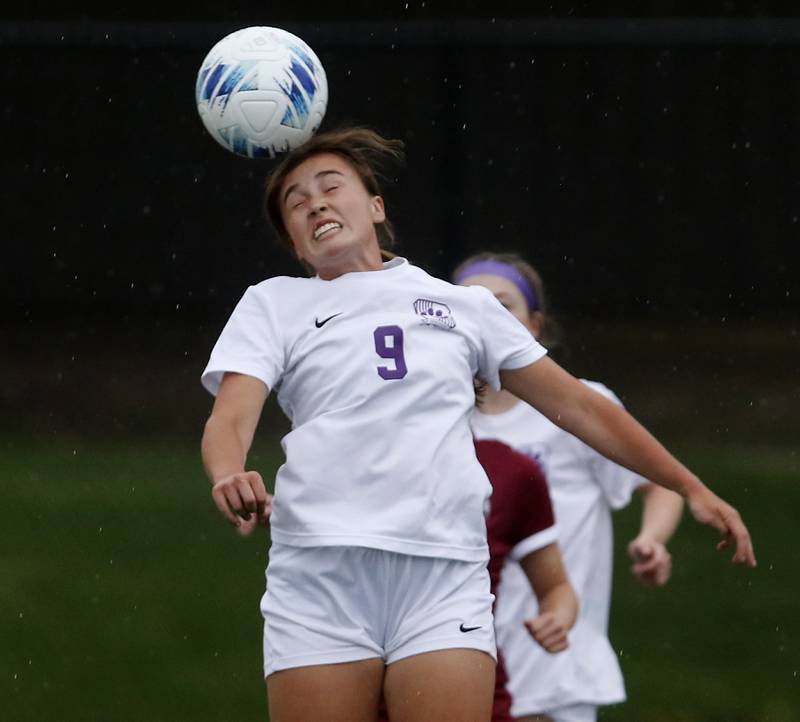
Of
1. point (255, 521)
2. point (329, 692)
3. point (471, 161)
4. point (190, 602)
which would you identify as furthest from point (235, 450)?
point (471, 161)

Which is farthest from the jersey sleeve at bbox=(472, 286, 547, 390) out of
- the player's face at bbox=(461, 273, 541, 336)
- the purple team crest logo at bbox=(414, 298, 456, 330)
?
the player's face at bbox=(461, 273, 541, 336)

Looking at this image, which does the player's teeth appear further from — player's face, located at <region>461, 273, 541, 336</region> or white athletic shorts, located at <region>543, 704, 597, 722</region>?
white athletic shorts, located at <region>543, 704, 597, 722</region>

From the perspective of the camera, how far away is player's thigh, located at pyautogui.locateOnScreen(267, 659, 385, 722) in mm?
3803

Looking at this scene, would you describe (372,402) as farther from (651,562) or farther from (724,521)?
(651,562)

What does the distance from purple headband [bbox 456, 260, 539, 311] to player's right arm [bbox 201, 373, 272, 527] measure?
1544mm

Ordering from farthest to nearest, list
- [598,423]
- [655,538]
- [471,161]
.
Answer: [471,161] → [655,538] → [598,423]

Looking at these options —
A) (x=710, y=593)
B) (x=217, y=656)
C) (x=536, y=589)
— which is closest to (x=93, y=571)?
(x=217, y=656)

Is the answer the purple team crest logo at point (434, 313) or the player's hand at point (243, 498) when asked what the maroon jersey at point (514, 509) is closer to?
the purple team crest logo at point (434, 313)

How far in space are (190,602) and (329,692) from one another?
14.4 ft

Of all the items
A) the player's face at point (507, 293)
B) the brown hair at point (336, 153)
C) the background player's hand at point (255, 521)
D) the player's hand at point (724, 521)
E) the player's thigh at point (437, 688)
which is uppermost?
the brown hair at point (336, 153)

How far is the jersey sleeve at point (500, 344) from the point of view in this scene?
4.21m

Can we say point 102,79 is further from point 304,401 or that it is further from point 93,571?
point 304,401

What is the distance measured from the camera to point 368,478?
3904mm

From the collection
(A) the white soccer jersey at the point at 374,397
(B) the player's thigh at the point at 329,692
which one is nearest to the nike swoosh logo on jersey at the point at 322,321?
(A) the white soccer jersey at the point at 374,397
